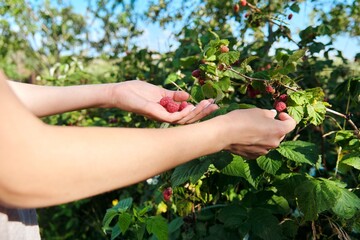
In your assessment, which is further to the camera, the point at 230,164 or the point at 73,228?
the point at 73,228

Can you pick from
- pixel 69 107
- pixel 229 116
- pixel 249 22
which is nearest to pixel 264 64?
pixel 249 22

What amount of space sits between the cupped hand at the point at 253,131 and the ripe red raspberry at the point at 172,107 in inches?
12.3

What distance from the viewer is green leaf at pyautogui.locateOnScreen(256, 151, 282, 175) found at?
1387mm

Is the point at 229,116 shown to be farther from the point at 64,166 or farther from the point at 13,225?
the point at 13,225

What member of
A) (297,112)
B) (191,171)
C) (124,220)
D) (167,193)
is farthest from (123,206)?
(297,112)

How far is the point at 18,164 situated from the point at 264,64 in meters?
2.05

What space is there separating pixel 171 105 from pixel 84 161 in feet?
2.03

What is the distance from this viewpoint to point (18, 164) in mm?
663

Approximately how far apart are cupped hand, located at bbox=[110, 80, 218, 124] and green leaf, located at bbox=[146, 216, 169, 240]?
457mm

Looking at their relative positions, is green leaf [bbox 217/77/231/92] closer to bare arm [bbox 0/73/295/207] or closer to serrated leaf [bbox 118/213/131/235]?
serrated leaf [bbox 118/213/131/235]

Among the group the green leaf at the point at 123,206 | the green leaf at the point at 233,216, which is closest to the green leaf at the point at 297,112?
the green leaf at the point at 233,216

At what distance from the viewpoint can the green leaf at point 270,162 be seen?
1.39 metres

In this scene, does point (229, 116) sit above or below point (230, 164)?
above

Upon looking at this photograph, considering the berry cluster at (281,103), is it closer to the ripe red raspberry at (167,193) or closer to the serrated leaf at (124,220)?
the serrated leaf at (124,220)
